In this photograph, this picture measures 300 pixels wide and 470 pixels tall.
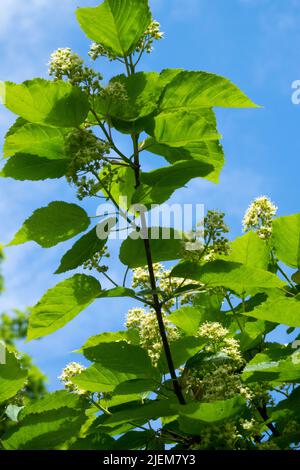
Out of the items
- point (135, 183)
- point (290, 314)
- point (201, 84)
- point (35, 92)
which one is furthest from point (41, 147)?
point (290, 314)

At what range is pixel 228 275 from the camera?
392 cm

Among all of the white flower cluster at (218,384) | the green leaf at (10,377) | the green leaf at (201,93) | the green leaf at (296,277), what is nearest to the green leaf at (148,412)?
the white flower cluster at (218,384)

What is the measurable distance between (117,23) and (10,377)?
226 centimetres

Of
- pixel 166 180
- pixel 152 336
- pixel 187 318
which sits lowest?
pixel 152 336

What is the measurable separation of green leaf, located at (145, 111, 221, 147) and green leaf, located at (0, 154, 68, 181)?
0.60 meters

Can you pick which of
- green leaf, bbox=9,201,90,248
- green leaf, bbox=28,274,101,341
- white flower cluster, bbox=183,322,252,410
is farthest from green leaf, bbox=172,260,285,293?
green leaf, bbox=9,201,90,248

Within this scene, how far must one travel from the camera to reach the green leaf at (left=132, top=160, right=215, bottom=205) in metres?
3.89

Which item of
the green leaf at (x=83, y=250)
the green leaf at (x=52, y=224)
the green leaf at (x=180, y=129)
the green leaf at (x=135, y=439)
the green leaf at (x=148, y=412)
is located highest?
the green leaf at (x=180, y=129)

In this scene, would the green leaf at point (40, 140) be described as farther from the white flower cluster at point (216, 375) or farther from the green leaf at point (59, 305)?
the white flower cluster at point (216, 375)

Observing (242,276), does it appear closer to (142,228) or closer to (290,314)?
(290,314)

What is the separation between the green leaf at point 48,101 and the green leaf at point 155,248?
31.0 inches

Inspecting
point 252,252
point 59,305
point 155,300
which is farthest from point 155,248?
point 252,252

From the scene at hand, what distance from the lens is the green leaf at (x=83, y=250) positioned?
13.0 ft

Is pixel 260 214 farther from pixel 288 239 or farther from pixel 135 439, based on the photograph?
pixel 135 439
